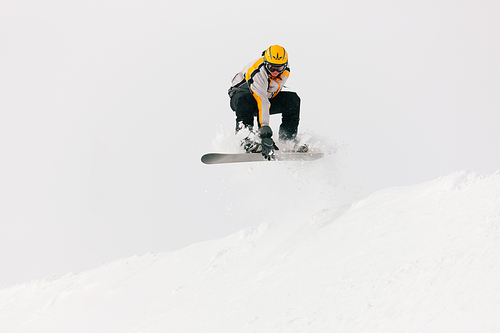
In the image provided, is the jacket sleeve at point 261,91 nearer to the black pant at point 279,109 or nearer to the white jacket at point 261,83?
the white jacket at point 261,83

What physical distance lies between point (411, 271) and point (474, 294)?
623mm

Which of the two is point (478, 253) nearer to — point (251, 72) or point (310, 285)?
point (310, 285)

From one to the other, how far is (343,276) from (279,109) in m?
3.90

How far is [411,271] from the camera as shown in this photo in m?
3.48

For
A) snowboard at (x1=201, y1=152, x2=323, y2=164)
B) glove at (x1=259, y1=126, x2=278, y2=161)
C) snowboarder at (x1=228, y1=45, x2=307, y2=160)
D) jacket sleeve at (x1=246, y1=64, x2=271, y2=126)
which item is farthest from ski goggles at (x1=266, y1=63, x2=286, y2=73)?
snowboard at (x1=201, y1=152, x2=323, y2=164)

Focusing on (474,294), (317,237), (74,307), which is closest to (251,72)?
(317,237)

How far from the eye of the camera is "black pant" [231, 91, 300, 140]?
693 cm

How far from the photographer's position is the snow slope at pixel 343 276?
3084 mm

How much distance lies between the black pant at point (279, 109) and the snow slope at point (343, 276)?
2.56 feet

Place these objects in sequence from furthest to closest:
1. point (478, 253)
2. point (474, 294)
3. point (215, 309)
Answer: point (215, 309)
point (478, 253)
point (474, 294)

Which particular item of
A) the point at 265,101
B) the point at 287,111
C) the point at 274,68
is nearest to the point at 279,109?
the point at 287,111

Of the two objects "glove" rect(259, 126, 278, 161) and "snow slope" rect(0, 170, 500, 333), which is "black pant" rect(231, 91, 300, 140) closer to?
"glove" rect(259, 126, 278, 161)

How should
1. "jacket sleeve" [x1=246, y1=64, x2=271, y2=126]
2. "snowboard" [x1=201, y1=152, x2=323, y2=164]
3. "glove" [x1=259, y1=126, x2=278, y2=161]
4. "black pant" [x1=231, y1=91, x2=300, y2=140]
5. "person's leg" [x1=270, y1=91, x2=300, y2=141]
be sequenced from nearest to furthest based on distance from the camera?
"glove" [x1=259, y1=126, x2=278, y2=161] → "snowboard" [x1=201, y1=152, x2=323, y2=164] → "jacket sleeve" [x1=246, y1=64, x2=271, y2=126] → "black pant" [x1=231, y1=91, x2=300, y2=140] → "person's leg" [x1=270, y1=91, x2=300, y2=141]

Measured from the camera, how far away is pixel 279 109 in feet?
23.9
